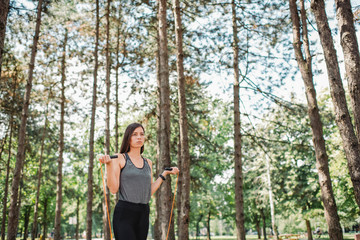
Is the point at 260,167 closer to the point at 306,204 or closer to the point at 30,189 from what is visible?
the point at 306,204

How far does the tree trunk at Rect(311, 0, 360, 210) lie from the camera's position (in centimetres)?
535

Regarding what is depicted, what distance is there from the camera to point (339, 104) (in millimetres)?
5836

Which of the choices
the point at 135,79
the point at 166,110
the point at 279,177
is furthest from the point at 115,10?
the point at 279,177

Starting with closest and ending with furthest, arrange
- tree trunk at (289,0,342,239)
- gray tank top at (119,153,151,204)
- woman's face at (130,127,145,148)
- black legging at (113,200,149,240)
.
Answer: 1. black legging at (113,200,149,240)
2. gray tank top at (119,153,151,204)
3. woman's face at (130,127,145,148)
4. tree trunk at (289,0,342,239)

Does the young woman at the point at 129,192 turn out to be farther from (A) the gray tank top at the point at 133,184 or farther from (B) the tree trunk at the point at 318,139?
(B) the tree trunk at the point at 318,139

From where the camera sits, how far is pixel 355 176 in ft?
17.3

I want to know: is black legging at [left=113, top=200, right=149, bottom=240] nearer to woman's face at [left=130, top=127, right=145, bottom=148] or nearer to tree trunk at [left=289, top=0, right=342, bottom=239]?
woman's face at [left=130, top=127, right=145, bottom=148]

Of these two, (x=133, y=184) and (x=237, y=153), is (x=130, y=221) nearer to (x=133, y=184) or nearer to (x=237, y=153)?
(x=133, y=184)

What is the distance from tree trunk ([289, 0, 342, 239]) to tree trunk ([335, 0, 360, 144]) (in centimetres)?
162

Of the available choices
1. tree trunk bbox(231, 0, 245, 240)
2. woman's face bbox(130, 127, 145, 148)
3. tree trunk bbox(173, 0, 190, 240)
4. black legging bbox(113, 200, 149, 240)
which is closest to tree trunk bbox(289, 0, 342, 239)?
tree trunk bbox(231, 0, 245, 240)

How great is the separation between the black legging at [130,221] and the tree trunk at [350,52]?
3.96 meters

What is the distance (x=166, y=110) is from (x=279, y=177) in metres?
21.7

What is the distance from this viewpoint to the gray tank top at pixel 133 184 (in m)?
3.03

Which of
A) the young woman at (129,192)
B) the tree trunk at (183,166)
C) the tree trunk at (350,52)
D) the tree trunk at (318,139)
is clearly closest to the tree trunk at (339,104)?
the tree trunk at (350,52)
